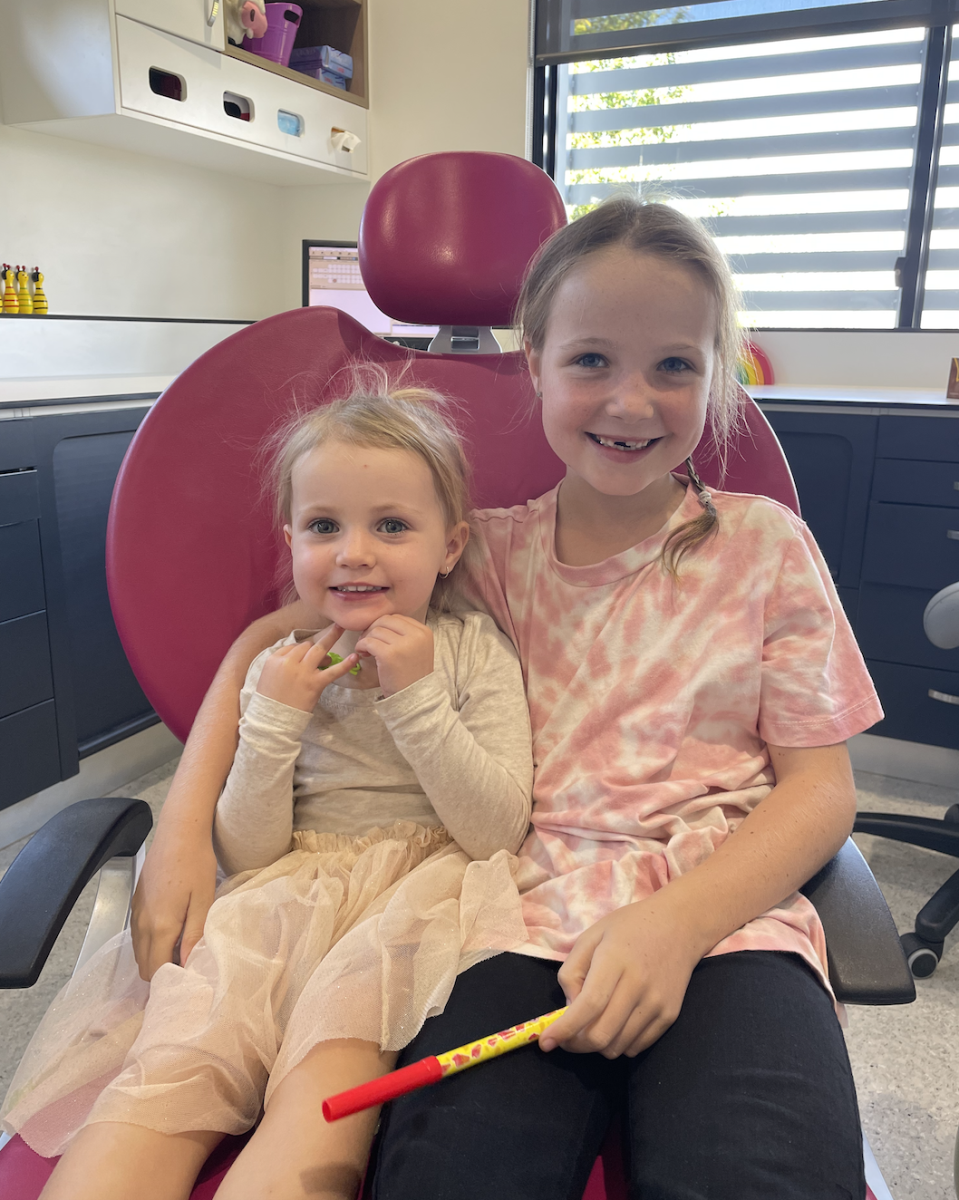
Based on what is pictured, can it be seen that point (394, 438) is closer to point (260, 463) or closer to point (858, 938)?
point (260, 463)

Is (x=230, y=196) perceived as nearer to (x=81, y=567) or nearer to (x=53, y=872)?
(x=81, y=567)

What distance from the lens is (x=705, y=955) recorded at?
76 cm

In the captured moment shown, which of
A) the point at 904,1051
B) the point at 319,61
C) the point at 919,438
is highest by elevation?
the point at 319,61

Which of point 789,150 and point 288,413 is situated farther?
point 789,150

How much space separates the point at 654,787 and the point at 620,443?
1.12ft

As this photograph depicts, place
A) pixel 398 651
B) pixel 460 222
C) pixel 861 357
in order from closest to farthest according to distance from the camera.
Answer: pixel 398 651
pixel 460 222
pixel 861 357

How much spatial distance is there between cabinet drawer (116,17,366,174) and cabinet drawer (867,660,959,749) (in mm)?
2188

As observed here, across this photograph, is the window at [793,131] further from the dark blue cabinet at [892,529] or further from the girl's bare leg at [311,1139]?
the girl's bare leg at [311,1139]

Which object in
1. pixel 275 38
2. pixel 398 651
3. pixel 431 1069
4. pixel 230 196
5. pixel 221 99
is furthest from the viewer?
pixel 230 196

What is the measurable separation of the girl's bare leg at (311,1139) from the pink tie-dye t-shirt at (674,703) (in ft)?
0.57

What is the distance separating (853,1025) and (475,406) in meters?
1.24

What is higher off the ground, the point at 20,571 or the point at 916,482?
the point at 916,482

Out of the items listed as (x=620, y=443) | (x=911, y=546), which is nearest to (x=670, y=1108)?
(x=620, y=443)

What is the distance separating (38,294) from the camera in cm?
234
